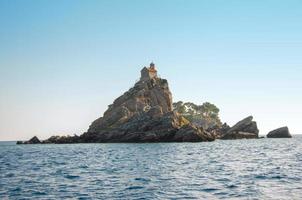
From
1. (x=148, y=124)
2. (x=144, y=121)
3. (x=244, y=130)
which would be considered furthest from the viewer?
(x=244, y=130)

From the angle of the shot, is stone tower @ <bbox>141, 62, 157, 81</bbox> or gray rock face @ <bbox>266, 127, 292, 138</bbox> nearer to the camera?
stone tower @ <bbox>141, 62, 157, 81</bbox>

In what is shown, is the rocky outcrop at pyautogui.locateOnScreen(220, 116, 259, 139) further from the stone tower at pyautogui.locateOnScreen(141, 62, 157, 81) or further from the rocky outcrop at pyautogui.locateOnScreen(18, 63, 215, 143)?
the stone tower at pyautogui.locateOnScreen(141, 62, 157, 81)

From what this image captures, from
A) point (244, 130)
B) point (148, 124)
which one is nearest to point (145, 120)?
point (148, 124)

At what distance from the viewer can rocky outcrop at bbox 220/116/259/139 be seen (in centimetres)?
15425

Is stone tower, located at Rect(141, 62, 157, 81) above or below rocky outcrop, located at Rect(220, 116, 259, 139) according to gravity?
above

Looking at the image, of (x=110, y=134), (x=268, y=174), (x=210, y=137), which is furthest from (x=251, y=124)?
(x=268, y=174)

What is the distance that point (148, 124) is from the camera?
402 ft

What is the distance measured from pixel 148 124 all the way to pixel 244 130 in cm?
5007

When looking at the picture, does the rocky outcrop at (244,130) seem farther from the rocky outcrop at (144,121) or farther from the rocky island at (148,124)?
the rocky outcrop at (144,121)

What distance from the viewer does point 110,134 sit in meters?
130

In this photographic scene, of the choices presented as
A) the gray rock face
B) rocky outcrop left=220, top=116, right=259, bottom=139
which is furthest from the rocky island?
the gray rock face

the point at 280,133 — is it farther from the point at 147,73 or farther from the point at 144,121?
the point at 144,121

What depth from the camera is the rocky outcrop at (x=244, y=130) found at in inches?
6073

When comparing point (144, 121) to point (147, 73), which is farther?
point (147, 73)
